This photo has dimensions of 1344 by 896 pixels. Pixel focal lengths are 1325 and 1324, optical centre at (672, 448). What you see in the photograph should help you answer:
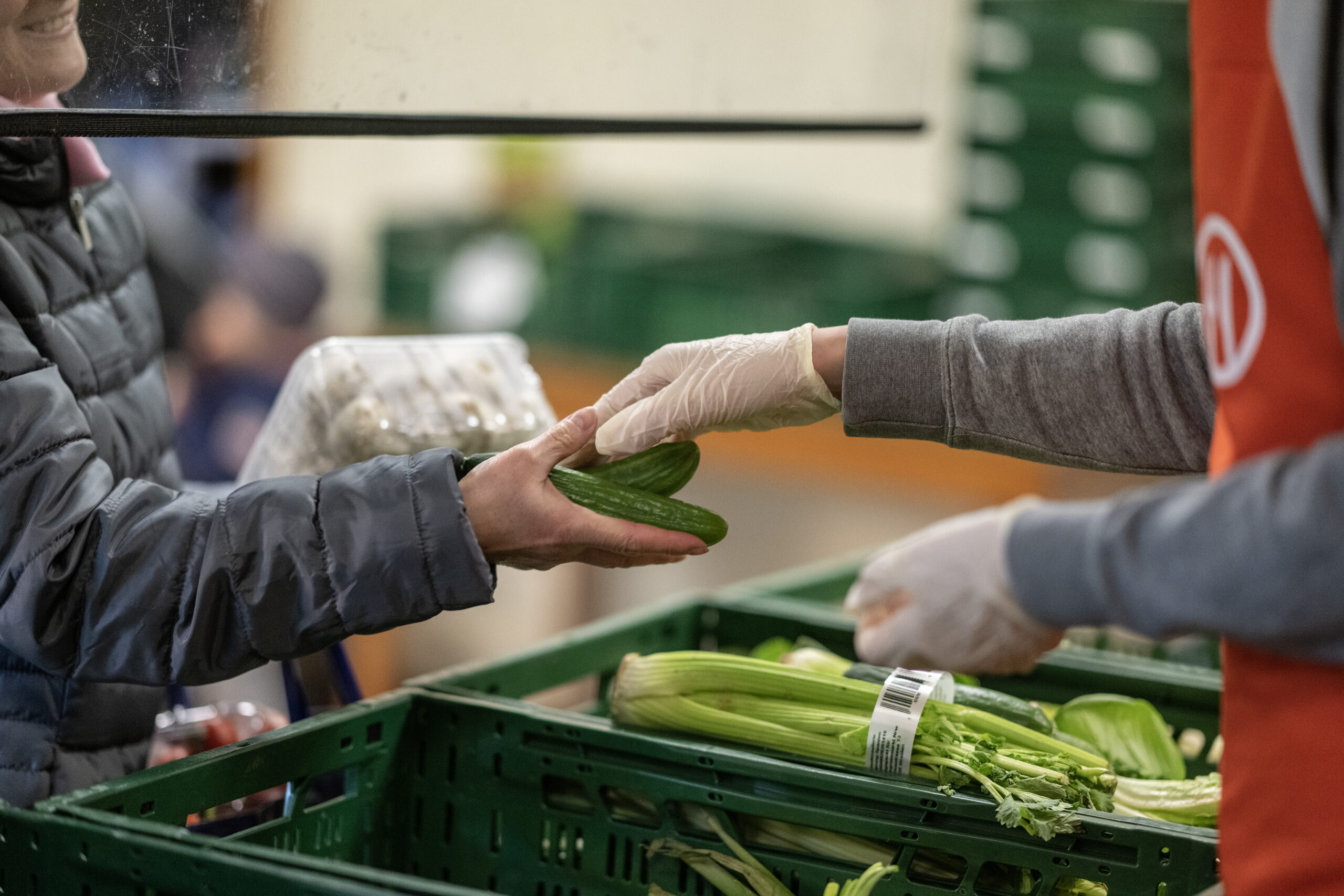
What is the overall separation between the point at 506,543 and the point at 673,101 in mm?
1113

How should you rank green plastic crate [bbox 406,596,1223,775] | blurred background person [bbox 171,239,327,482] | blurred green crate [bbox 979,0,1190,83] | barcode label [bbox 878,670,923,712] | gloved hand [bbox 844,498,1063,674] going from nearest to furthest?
1. gloved hand [bbox 844,498,1063,674]
2. barcode label [bbox 878,670,923,712]
3. green plastic crate [bbox 406,596,1223,775]
4. blurred background person [bbox 171,239,327,482]
5. blurred green crate [bbox 979,0,1190,83]

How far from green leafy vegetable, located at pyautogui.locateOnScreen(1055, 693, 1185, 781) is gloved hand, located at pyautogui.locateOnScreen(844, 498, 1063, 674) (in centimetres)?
66

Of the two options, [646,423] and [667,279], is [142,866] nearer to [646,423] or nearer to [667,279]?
[646,423]

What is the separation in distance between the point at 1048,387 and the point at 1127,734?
0.68 metres

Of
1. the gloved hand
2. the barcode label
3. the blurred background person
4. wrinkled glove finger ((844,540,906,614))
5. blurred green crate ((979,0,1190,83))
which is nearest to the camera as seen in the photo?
the gloved hand

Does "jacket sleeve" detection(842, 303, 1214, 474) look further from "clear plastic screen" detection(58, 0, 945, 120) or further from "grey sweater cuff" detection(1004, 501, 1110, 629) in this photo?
"clear plastic screen" detection(58, 0, 945, 120)

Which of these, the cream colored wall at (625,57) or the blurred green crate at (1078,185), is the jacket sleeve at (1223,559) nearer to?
the cream colored wall at (625,57)

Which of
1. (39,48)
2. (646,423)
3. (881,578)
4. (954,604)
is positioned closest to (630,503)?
(646,423)

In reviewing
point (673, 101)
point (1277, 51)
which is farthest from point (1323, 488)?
point (673, 101)

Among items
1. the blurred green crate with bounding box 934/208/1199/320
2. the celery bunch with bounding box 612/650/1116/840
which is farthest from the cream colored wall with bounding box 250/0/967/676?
the celery bunch with bounding box 612/650/1116/840

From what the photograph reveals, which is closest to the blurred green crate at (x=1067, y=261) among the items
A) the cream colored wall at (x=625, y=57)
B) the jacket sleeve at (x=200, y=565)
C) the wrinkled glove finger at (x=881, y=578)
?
the cream colored wall at (x=625, y=57)

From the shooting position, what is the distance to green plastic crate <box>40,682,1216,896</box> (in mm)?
1665

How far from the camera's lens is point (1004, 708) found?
2.02 meters

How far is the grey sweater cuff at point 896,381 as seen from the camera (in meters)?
1.82
